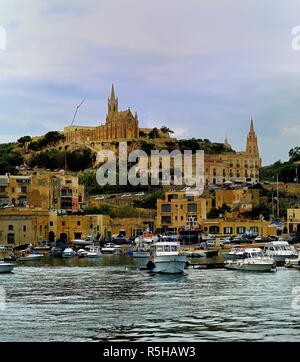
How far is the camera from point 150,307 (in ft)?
67.7

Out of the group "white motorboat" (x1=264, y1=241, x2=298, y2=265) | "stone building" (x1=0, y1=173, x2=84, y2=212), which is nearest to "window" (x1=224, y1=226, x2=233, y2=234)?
"stone building" (x1=0, y1=173, x2=84, y2=212)

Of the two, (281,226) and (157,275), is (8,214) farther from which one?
(157,275)

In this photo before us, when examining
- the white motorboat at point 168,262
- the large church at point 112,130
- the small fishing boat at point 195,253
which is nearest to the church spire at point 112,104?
the large church at point 112,130

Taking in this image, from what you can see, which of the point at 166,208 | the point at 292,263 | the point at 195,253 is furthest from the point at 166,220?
the point at 292,263

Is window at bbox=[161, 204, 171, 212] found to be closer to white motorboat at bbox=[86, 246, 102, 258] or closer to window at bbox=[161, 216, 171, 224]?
window at bbox=[161, 216, 171, 224]

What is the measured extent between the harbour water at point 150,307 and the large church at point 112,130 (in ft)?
217

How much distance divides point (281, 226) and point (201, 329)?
5107cm

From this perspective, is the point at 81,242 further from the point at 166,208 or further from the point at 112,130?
the point at 112,130

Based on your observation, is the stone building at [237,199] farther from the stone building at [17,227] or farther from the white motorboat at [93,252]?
the white motorboat at [93,252]

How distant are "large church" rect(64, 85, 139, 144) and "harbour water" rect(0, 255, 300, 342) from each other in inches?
2599

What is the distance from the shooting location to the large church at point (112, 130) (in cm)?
9919

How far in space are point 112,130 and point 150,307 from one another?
79704 millimetres

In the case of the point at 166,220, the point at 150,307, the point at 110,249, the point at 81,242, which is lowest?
the point at 150,307

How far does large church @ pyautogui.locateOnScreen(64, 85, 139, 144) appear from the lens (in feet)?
325
